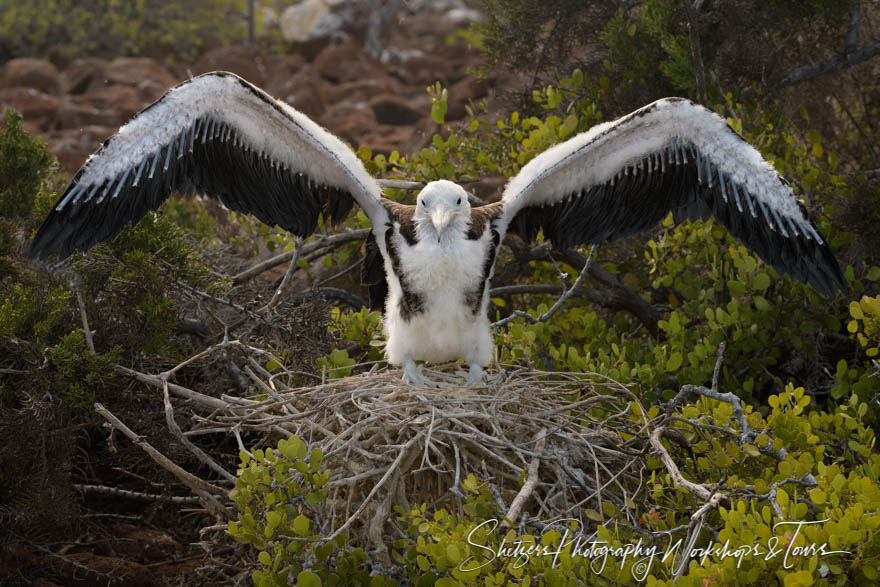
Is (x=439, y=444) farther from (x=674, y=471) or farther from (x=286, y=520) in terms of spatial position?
(x=674, y=471)

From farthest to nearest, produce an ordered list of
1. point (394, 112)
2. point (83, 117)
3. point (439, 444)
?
1. point (394, 112)
2. point (83, 117)
3. point (439, 444)

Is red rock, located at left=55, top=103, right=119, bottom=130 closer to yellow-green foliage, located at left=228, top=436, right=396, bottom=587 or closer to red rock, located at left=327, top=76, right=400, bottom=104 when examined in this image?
red rock, located at left=327, top=76, right=400, bottom=104

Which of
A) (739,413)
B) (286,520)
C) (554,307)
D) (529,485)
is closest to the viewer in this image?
(286,520)

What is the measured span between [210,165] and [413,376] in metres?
1.32

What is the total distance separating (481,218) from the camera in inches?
162

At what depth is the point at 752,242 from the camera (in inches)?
162

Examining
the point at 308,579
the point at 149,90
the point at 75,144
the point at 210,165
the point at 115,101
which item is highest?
the point at 149,90

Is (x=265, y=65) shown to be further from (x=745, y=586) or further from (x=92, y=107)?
(x=745, y=586)

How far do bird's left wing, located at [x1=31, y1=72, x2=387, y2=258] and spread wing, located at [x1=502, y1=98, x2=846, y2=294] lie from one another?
87cm

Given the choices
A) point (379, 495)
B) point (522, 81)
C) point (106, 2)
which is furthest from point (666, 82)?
point (106, 2)

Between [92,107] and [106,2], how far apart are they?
2.61 metres

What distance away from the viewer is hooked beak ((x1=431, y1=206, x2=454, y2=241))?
3.84 meters

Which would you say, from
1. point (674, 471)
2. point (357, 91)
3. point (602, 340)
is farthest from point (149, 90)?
point (674, 471)

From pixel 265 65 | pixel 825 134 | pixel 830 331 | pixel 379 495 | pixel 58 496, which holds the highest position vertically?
pixel 265 65
